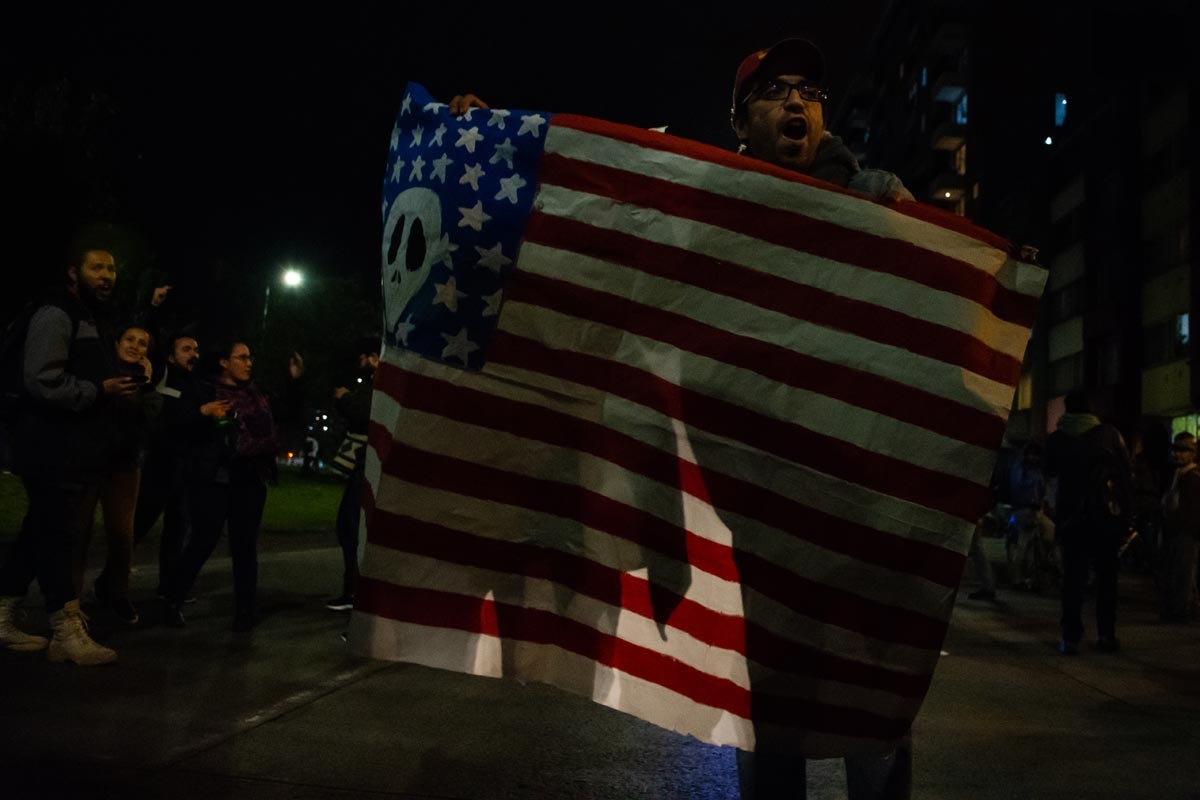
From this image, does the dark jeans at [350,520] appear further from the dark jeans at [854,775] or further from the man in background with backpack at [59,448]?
the dark jeans at [854,775]

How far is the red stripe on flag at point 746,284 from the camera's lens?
9.07 feet

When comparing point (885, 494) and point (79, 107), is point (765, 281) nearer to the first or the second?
point (885, 494)

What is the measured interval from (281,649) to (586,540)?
4752 mm

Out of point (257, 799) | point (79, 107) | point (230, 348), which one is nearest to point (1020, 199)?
point (79, 107)

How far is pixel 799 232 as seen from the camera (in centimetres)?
286

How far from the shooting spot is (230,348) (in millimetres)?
8156

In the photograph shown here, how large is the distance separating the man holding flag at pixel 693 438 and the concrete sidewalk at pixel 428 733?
63.4 inches

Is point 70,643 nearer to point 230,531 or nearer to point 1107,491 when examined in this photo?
point 230,531

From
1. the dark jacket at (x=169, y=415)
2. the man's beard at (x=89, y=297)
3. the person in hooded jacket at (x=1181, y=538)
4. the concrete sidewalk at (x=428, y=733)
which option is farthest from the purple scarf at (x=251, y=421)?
the person in hooded jacket at (x=1181, y=538)

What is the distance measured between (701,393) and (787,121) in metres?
0.82

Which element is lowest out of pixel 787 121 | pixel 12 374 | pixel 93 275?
pixel 12 374

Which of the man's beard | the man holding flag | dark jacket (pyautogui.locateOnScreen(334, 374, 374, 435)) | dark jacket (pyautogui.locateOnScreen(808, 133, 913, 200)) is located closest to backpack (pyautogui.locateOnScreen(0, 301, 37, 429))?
the man's beard

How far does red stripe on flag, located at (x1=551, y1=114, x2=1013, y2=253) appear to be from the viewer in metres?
2.81

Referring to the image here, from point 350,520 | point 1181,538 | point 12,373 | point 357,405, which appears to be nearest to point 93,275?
point 12,373
